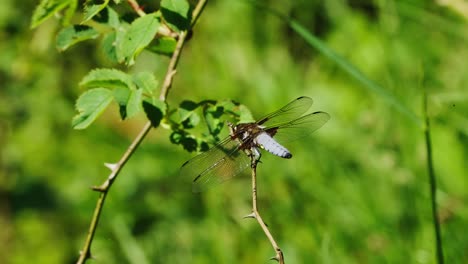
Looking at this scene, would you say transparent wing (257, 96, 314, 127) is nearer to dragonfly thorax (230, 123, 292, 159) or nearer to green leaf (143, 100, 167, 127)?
dragonfly thorax (230, 123, 292, 159)

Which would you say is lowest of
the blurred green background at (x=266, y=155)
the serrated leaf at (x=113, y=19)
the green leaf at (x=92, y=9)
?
the blurred green background at (x=266, y=155)

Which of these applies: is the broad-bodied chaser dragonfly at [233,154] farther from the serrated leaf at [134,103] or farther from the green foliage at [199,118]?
the serrated leaf at [134,103]

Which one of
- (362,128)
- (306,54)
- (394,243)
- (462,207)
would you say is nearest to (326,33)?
(306,54)

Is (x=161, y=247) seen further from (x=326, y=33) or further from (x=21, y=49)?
(x=326, y=33)

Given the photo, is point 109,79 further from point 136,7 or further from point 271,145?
point 271,145

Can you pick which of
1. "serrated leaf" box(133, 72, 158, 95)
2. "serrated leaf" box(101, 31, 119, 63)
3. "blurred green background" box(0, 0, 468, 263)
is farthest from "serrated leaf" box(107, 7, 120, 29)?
"blurred green background" box(0, 0, 468, 263)

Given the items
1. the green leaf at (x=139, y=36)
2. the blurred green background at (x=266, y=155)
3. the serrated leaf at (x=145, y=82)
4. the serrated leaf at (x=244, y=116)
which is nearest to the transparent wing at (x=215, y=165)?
the serrated leaf at (x=244, y=116)

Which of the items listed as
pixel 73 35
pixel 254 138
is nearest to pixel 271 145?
pixel 254 138
